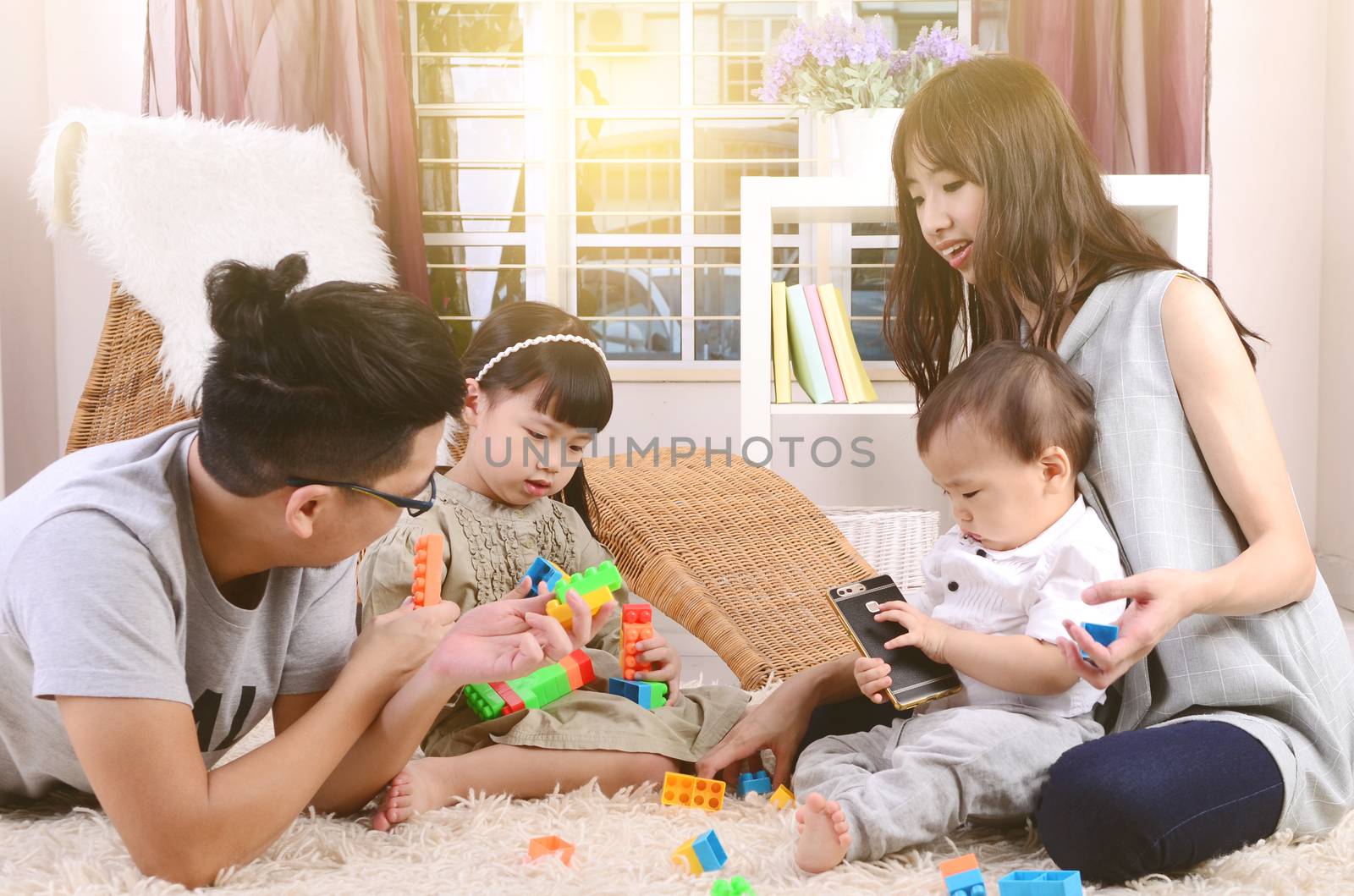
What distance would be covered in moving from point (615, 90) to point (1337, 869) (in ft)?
7.88

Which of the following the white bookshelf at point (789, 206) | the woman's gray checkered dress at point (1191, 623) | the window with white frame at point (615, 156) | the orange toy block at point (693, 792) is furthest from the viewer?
the window with white frame at point (615, 156)

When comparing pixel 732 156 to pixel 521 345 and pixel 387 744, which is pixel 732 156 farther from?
pixel 387 744

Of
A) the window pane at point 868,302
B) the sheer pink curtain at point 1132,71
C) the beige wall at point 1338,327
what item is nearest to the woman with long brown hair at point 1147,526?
the sheer pink curtain at point 1132,71

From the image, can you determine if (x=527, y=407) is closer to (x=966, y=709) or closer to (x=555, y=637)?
(x=555, y=637)

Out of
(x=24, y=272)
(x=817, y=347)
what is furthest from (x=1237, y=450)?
(x=24, y=272)

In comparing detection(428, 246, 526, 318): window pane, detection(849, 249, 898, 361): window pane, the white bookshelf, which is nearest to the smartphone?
the white bookshelf

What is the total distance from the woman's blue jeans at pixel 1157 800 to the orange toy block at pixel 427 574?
2.01ft

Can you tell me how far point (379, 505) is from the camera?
890mm

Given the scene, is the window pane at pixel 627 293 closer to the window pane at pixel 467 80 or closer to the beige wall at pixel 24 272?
the window pane at pixel 467 80

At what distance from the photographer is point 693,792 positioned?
3.78 feet

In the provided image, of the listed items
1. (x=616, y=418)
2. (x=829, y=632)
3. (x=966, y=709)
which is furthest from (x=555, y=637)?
(x=616, y=418)

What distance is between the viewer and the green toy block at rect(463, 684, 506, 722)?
1222 mm

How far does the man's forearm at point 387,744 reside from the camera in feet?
3.26

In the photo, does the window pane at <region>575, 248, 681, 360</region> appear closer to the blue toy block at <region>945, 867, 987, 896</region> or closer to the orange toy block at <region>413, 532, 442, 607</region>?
the orange toy block at <region>413, 532, 442, 607</region>
